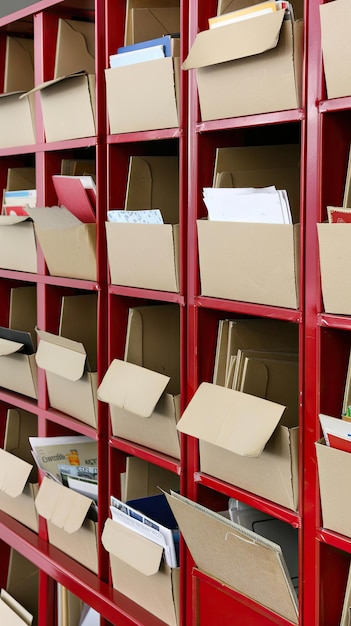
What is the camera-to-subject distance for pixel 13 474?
2.73 metres

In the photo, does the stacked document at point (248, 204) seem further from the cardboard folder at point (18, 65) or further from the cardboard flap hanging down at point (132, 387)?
the cardboard folder at point (18, 65)

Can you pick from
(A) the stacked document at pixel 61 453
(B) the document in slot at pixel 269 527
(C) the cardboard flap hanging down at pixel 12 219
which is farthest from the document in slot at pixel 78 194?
(B) the document in slot at pixel 269 527

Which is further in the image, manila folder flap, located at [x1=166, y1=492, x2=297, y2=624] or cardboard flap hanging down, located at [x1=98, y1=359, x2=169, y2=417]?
cardboard flap hanging down, located at [x1=98, y1=359, x2=169, y2=417]

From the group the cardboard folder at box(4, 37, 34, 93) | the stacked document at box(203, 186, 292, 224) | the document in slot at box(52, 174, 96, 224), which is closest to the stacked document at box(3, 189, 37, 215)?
the document in slot at box(52, 174, 96, 224)

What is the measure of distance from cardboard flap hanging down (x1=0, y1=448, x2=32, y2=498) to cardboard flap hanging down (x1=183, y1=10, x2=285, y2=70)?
4.73 ft

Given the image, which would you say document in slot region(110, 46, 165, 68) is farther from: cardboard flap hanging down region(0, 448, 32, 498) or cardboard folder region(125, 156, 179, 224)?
cardboard flap hanging down region(0, 448, 32, 498)

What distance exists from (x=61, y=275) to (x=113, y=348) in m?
0.33

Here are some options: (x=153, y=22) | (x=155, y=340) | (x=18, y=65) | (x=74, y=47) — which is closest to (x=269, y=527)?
(x=155, y=340)

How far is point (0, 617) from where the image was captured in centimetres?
283

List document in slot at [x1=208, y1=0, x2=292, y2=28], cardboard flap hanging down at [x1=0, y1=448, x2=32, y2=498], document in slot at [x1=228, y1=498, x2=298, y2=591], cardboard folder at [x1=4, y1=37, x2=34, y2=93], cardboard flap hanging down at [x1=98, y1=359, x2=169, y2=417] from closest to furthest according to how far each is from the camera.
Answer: document in slot at [x1=208, y1=0, x2=292, y2=28] < document in slot at [x1=228, y1=498, x2=298, y2=591] < cardboard flap hanging down at [x1=98, y1=359, x2=169, y2=417] < cardboard flap hanging down at [x1=0, y1=448, x2=32, y2=498] < cardboard folder at [x1=4, y1=37, x2=34, y2=93]

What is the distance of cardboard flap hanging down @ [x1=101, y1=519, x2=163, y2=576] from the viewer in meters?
2.11

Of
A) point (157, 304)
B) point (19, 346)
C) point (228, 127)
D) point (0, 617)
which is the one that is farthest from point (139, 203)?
point (0, 617)

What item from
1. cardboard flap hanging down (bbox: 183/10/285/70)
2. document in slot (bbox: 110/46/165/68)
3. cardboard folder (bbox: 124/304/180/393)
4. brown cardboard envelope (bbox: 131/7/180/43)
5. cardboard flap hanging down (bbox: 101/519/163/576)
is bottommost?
cardboard flap hanging down (bbox: 101/519/163/576)

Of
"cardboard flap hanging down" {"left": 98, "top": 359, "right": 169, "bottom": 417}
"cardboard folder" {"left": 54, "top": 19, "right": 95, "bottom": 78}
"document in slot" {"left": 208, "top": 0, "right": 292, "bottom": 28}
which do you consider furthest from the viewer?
"cardboard folder" {"left": 54, "top": 19, "right": 95, "bottom": 78}
